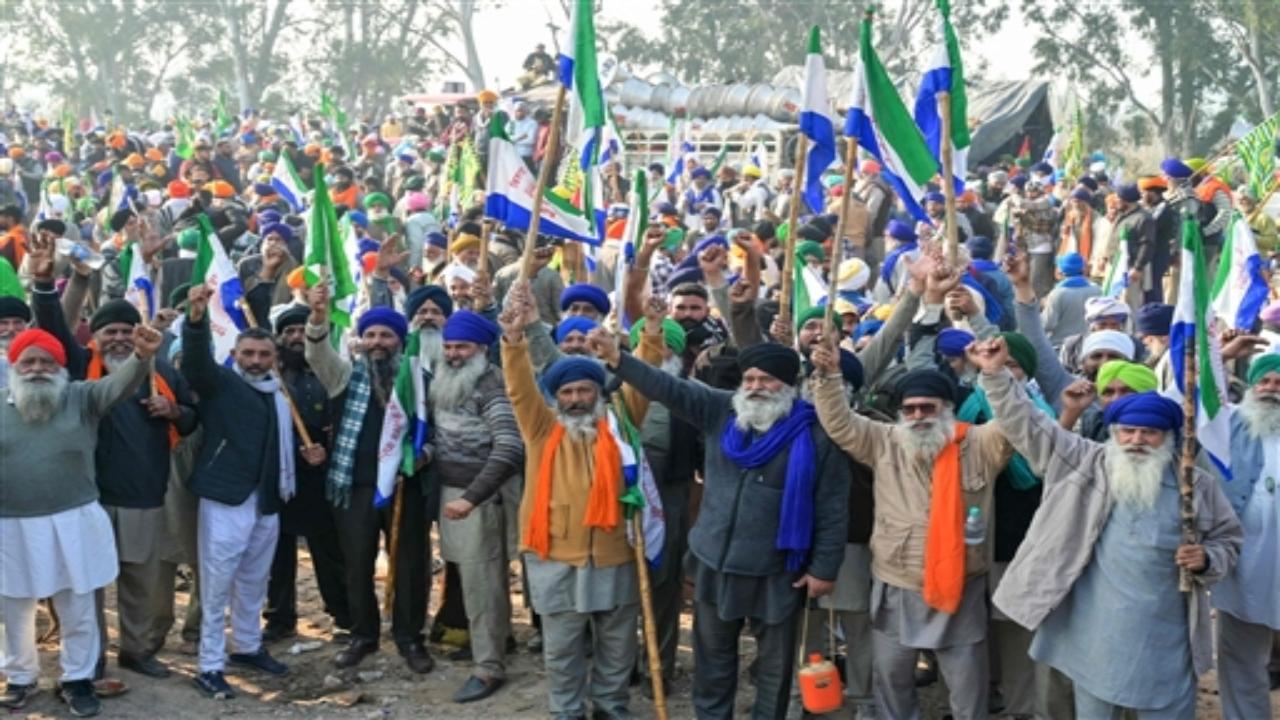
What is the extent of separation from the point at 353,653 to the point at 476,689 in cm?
83

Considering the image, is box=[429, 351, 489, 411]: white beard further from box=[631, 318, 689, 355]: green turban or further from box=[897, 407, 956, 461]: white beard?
box=[897, 407, 956, 461]: white beard

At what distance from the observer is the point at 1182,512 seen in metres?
5.68

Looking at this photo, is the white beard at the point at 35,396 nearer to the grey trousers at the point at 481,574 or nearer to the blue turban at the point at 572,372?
the grey trousers at the point at 481,574

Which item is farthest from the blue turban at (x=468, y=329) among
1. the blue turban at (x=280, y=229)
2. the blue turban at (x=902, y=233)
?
the blue turban at (x=902, y=233)

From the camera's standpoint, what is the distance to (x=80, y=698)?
7.04 metres

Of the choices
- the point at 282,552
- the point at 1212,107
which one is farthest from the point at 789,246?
the point at 1212,107

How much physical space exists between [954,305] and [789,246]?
822 mm

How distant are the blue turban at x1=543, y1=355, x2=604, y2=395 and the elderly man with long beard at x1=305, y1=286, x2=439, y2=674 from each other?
3.52 ft

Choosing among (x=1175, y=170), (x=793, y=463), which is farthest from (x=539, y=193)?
(x=1175, y=170)

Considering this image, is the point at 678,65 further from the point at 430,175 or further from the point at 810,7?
the point at 430,175

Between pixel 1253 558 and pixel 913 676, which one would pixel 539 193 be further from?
pixel 1253 558

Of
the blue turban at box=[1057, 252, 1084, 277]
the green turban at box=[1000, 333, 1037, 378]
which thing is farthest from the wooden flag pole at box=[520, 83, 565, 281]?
the blue turban at box=[1057, 252, 1084, 277]

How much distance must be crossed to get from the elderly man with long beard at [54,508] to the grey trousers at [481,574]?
155cm

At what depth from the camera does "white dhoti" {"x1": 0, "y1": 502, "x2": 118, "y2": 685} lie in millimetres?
6883
